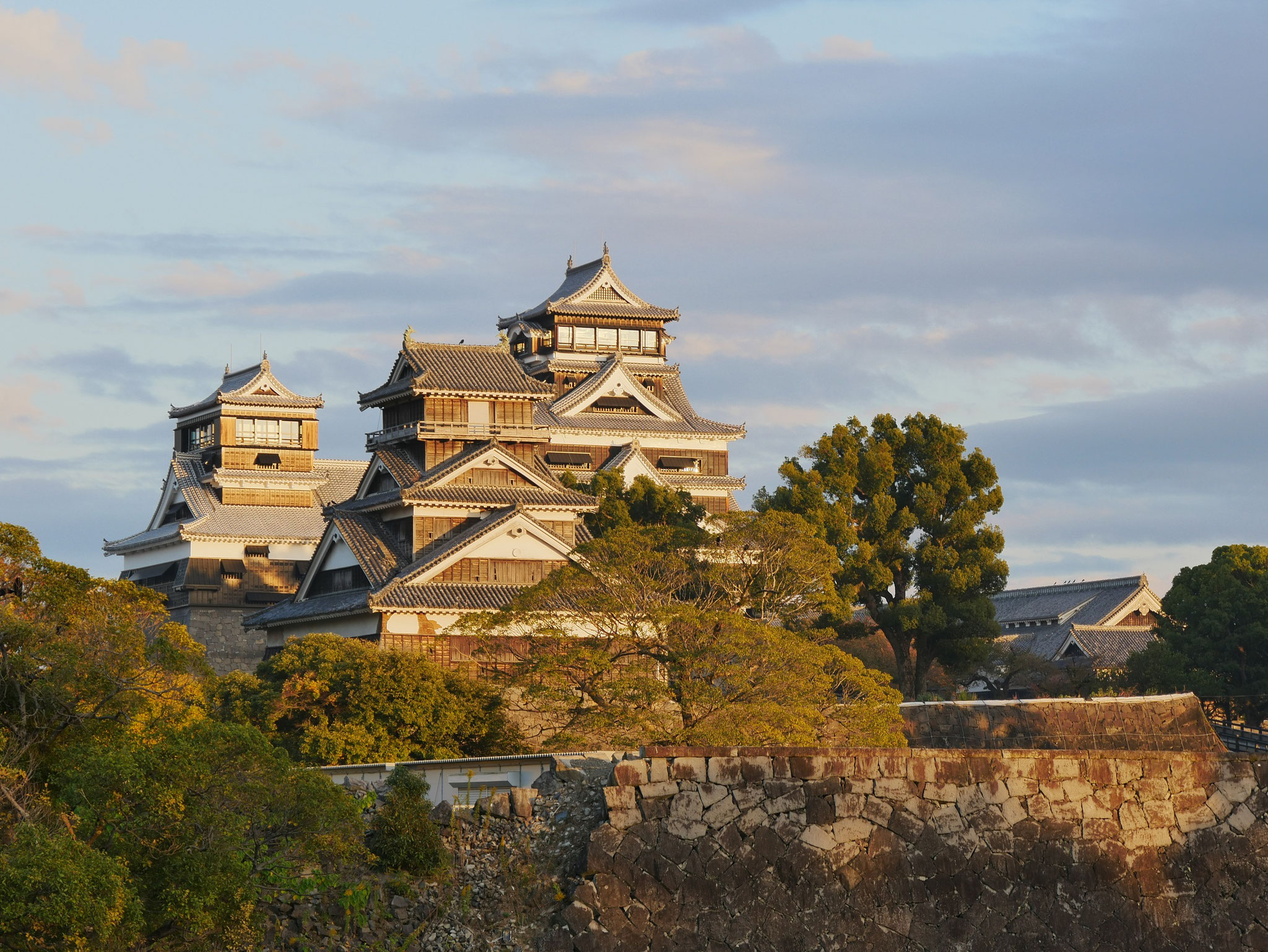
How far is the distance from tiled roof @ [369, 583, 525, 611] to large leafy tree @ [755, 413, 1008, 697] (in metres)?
9.76

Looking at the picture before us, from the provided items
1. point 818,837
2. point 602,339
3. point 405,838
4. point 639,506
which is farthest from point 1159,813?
point 602,339

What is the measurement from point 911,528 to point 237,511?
82.5 feet

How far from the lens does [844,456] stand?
4756cm

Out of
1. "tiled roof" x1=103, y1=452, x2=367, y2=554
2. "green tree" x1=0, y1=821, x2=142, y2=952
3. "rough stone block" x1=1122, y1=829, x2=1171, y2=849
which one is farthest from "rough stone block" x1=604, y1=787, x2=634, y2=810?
"tiled roof" x1=103, y1=452, x2=367, y2=554

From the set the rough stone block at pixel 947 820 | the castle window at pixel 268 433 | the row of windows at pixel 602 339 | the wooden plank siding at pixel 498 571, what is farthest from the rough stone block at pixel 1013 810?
the row of windows at pixel 602 339

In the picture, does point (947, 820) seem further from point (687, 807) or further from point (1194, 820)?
point (1194, 820)

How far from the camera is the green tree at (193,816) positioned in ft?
48.6

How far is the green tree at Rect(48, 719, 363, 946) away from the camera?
14.8m

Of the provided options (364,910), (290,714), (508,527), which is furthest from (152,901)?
(508,527)

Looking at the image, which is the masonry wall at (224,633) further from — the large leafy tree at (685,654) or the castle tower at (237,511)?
the large leafy tree at (685,654)

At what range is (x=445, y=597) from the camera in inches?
1578

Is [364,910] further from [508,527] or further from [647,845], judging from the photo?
[508,527]

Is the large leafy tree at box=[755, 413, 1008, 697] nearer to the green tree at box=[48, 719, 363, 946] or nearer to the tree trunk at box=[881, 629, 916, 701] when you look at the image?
the tree trunk at box=[881, 629, 916, 701]

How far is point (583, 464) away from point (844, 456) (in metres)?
15.2
